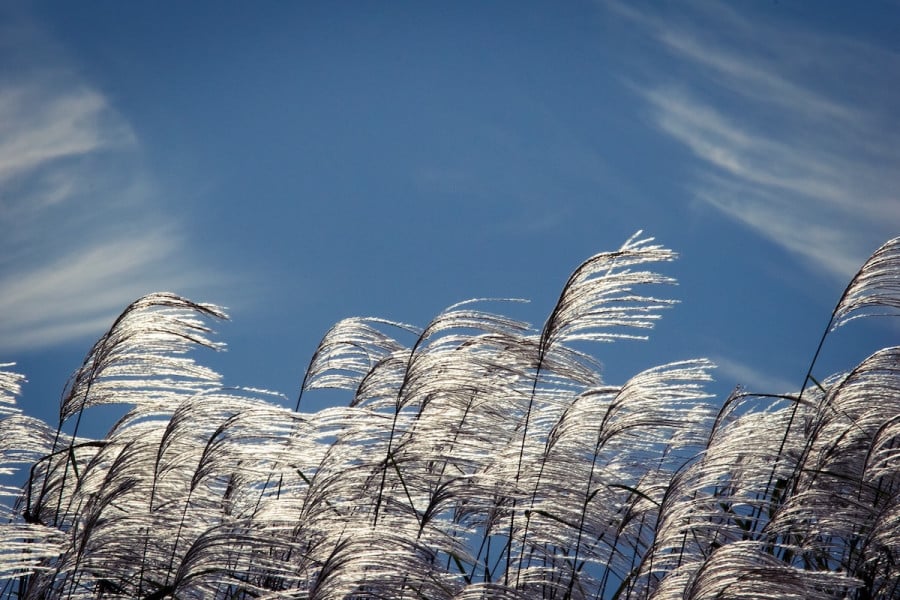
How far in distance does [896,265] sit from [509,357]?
170 centimetres

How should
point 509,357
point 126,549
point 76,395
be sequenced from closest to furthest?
point 126,549, point 509,357, point 76,395

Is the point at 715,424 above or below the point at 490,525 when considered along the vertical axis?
above

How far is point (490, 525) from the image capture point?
3.97 meters

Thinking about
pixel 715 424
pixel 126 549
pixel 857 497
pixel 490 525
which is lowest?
pixel 126 549

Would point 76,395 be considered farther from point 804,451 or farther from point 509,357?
point 804,451

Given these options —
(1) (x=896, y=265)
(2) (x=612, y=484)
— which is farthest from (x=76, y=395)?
(1) (x=896, y=265)

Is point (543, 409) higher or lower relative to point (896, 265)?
lower

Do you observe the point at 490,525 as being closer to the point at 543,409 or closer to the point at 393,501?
the point at 393,501

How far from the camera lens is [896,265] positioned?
4.06 m

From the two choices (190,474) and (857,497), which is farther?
(190,474)

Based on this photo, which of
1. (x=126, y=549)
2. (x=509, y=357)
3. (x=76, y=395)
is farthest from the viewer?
(x=76, y=395)

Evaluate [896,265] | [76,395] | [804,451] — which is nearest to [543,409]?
[804,451]

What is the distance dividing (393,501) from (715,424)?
156cm

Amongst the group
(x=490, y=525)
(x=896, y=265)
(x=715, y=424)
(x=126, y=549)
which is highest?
(x=896, y=265)
